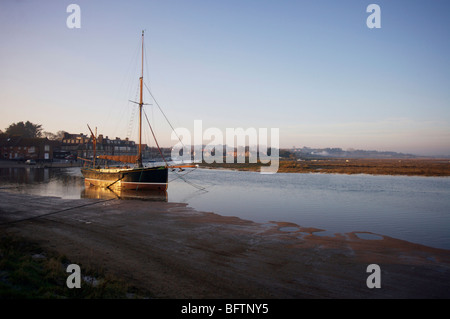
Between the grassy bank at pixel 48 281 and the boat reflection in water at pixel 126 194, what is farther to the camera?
the boat reflection in water at pixel 126 194

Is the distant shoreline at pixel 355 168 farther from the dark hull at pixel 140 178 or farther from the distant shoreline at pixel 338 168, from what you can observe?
the dark hull at pixel 140 178

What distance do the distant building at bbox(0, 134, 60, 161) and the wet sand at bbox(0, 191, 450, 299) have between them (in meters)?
86.2

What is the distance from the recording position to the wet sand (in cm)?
785

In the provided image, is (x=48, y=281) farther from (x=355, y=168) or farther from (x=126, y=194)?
(x=355, y=168)

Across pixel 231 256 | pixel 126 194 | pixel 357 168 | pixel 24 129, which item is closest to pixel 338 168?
pixel 357 168

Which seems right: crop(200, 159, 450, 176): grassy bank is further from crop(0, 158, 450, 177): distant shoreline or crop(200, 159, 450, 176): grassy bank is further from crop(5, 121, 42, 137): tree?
crop(5, 121, 42, 137): tree

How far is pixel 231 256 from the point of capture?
1055 centimetres

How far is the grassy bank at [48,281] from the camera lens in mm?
6245

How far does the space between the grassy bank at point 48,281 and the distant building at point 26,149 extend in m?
96.7

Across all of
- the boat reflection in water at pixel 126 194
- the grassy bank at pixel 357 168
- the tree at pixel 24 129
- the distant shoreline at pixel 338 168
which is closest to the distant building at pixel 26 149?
the distant shoreline at pixel 338 168
